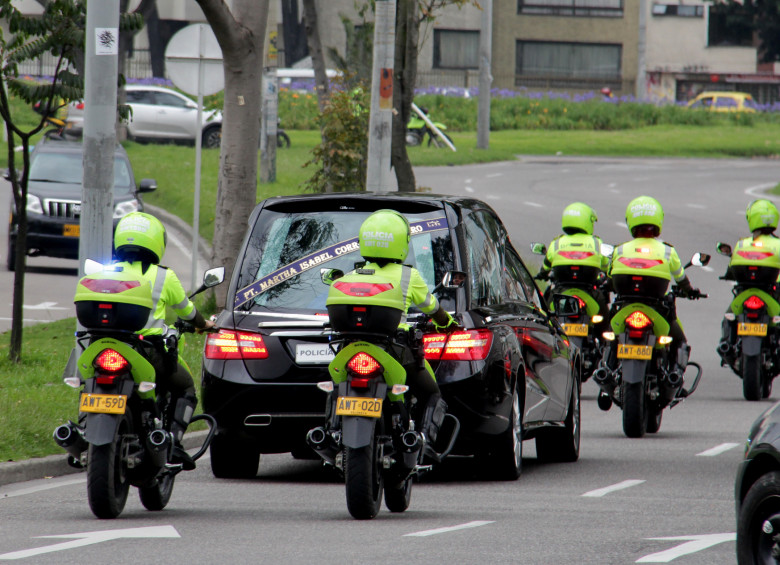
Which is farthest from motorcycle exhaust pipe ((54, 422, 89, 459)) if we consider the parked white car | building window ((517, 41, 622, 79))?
building window ((517, 41, 622, 79))

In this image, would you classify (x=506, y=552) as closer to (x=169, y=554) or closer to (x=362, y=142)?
(x=169, y=554)

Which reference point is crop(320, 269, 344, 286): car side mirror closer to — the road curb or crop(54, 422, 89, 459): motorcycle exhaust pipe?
crop(54, 422, 89, 459): motorcycle exhaust pipe

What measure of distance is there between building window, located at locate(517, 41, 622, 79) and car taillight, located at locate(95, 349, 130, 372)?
70.7m

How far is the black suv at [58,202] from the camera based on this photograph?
71.7ft

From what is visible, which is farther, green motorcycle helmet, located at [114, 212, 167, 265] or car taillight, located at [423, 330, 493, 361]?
car taillight, located at [423, 330, 493, 361]

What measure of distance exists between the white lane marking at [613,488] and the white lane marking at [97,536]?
8.96ft

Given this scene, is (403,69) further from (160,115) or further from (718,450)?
(160,115)

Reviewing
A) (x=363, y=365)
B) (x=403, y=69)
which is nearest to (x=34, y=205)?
(x=403, y=69)

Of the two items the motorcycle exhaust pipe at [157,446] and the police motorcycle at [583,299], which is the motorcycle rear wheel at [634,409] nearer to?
the police motorcycle at [583,299]

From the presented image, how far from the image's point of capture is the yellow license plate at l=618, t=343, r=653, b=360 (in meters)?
11.8

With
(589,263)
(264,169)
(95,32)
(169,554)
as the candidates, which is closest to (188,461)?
(169,554)

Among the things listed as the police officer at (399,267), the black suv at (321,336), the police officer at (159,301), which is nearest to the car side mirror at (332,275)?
the police officer at (399,267)

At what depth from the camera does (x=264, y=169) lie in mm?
31219

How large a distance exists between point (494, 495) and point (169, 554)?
2.67m
